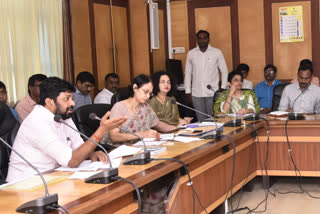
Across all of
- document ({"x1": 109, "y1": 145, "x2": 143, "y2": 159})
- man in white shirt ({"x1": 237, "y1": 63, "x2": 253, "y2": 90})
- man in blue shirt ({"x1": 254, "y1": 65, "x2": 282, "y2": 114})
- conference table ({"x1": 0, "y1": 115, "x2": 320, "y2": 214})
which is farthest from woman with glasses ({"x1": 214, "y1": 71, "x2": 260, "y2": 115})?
document ({"x1": 109, "y1": 145, "x2": 143, "y2": 159})

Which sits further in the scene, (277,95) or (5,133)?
(277,95)

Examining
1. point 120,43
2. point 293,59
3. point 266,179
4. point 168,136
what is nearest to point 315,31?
point 293,59

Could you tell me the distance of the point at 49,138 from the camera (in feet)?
8.39

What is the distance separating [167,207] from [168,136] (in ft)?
3.49

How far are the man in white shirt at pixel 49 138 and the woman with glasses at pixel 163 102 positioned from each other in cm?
178

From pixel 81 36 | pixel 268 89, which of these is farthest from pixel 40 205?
pixel 268 89

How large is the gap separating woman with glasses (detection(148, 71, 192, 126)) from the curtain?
1573mm

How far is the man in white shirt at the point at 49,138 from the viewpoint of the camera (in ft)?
8.36

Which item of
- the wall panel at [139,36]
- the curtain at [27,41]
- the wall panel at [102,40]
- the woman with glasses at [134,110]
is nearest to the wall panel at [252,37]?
the wall panel at [139,36]

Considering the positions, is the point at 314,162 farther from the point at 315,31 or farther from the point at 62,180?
the point at 315,31

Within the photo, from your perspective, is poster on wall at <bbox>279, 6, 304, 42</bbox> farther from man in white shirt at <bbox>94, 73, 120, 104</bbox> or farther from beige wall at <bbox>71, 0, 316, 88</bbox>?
man in white shirt at <bbox>94, 73, 120, 104</bbox>

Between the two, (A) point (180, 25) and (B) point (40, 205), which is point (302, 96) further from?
(B) point (40, 205)

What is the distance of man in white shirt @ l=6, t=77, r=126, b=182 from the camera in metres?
2.55

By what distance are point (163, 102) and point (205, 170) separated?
5.14ft
